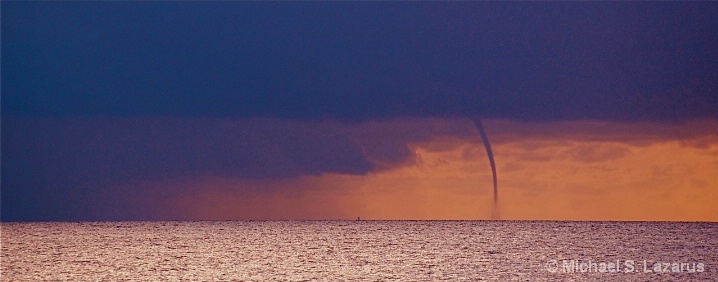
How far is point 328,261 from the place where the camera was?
50.7 ft

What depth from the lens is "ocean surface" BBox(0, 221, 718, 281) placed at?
46.7 feet

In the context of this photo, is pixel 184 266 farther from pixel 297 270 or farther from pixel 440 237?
pixel 440 237

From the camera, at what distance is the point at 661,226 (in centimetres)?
2080

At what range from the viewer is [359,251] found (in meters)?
16.6

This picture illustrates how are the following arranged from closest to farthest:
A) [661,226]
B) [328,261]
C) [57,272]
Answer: [57,272], [328,261], [661,226]

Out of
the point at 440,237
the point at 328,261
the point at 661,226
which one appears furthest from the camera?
the point at 661,226

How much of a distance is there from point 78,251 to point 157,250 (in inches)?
62.3

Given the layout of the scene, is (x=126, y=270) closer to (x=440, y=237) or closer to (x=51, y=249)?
(x=51, y=249)

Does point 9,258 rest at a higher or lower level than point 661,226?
lower

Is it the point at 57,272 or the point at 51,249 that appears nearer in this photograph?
the point at 57,272

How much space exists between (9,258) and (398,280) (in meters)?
7.79

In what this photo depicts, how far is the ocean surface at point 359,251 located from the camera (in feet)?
46.7

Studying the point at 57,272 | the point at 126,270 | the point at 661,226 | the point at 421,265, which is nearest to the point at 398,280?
the point at 421,265

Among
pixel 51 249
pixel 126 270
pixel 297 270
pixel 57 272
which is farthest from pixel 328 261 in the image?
pixel 51 249
